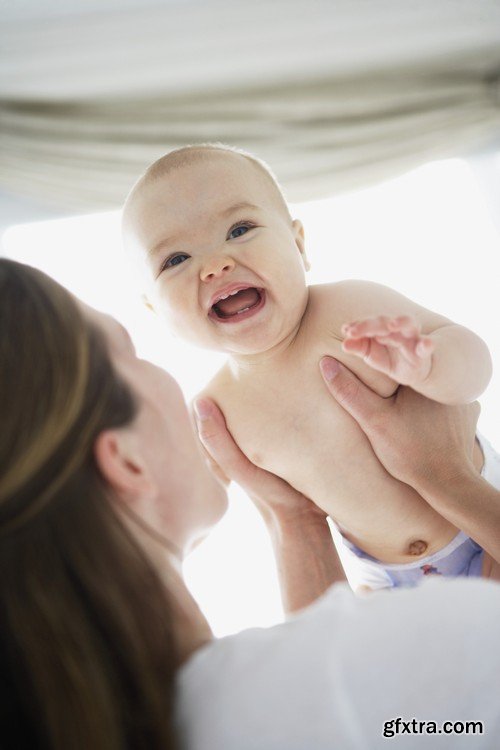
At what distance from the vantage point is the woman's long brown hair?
20.7 inches

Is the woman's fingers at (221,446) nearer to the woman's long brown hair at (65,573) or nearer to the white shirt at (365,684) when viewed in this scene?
the woman's long brown hair at (65,573)

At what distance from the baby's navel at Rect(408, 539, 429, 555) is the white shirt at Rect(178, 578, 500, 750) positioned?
642mm

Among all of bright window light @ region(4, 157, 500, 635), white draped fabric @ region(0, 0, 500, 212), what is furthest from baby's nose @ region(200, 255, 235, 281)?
white draped fabric @ region(0, 0, 500, 212)

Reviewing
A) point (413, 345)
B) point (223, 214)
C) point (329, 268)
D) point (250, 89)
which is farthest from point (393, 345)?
point (250, 89)

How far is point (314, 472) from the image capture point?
1194 mm

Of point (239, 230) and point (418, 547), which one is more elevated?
point (239, 230)

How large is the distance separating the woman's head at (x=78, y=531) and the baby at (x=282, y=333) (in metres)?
0.46

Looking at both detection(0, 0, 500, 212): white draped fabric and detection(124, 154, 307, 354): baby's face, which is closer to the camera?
detection(124, 154, 307, 354): baby's face

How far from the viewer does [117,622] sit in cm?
56

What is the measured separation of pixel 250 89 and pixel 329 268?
0.61 meters

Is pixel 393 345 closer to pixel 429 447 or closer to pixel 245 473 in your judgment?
pixel 429 447

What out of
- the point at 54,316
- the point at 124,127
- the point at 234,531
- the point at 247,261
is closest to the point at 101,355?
the point at 54,316

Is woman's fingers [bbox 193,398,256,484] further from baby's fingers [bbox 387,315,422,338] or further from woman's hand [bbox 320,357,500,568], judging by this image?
baby's fingers [bbox 387,315,422,338]

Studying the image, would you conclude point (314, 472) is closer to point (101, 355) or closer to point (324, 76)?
point (101, 355)
